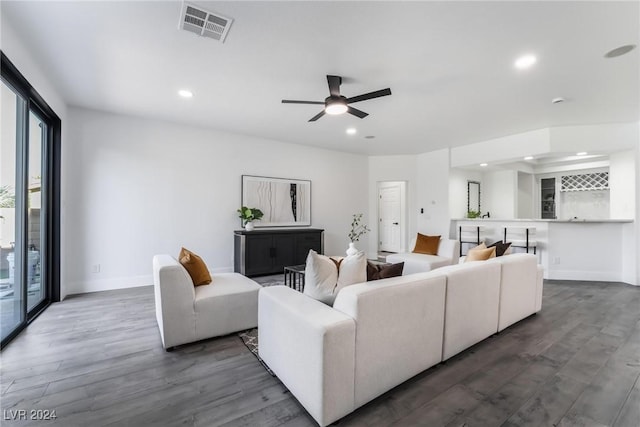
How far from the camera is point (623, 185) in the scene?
484 centimetres

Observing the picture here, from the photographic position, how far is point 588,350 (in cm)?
244

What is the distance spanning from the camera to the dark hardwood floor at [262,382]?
5.37 feet

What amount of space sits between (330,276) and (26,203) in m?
3.09

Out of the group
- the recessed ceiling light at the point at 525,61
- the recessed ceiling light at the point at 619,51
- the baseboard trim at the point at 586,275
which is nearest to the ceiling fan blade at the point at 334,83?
the recessed ceiling light at the point at 525,61

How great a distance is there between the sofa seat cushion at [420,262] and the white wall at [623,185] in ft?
10.6

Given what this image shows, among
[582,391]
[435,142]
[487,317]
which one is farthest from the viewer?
[435,142]

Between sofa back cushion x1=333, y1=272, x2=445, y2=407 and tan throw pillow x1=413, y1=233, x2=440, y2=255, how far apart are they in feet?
10.0

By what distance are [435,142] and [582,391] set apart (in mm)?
4761

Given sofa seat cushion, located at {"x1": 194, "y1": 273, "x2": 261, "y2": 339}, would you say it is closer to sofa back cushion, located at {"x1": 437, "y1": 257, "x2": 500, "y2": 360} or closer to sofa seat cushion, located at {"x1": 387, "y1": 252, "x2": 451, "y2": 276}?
sofa back cushion, located at {"x1": 437, "y1": 257, "x2": 500, "y2": 360}

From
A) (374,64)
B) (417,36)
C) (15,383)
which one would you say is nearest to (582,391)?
(417,36)

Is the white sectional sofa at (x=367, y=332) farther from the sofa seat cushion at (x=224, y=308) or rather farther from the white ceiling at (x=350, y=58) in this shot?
the white ceiling at (x=350, y=58)

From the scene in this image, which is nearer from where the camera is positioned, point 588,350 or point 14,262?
point 588,350

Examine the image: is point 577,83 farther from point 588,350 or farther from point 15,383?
point 15,383

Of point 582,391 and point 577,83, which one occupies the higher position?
point 577,83
